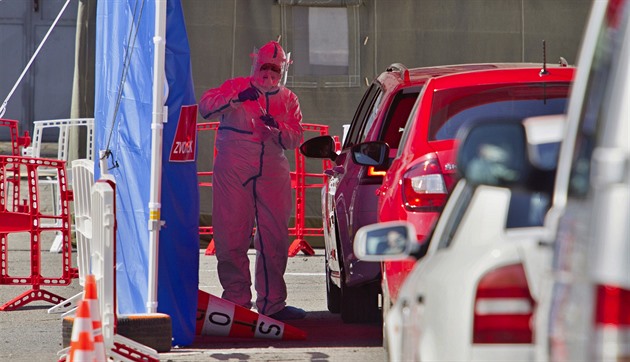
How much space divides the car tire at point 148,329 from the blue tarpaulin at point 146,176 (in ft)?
1.23

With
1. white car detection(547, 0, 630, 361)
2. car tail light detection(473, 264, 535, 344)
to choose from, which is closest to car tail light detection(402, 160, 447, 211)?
car tail light detection(473, 264, 535, 344)

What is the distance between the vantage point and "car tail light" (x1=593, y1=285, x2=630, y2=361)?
2.54m

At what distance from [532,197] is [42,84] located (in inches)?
839

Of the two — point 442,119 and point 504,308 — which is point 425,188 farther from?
point 504,308

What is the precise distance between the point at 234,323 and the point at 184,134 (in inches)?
55.4

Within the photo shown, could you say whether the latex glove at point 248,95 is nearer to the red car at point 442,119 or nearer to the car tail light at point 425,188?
the red car at point 442,119

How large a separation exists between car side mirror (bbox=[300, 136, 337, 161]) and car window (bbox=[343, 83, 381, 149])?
0.46 feet

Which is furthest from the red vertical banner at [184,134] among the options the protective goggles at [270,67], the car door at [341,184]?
the protective goggles at [270,67]

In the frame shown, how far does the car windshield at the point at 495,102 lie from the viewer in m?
7.57

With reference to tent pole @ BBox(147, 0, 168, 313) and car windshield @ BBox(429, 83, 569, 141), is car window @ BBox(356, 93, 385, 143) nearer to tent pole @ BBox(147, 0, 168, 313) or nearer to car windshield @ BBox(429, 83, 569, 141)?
tent pole @ BBox(147, 0, 168, 313)

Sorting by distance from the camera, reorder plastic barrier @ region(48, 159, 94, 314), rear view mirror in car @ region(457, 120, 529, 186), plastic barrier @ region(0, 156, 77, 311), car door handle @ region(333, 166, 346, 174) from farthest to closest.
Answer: plastic barrier @ region(0, 156, 77, 311), car door handle @ region(333, 166, 346, 174), plastic barrier @ region(48, 159, 94, 314), rear view mirror in car @ region(457, 120, 529, 186)

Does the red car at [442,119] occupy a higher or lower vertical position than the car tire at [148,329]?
higher

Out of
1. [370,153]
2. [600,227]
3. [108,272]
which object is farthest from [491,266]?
[370,153]

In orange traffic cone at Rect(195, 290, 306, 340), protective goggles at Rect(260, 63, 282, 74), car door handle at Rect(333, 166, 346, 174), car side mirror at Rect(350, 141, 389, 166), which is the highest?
protective goggles at Rect(260, 63, 282, 74)
